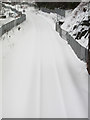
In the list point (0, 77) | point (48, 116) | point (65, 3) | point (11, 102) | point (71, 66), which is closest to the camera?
point (48, 116)

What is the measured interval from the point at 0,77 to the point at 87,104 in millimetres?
5111

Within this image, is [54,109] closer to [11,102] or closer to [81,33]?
[11,102]

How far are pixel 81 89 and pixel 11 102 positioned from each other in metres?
3.42

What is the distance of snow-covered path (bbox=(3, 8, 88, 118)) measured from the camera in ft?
30.7

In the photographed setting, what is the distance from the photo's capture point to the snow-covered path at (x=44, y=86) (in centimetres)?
937

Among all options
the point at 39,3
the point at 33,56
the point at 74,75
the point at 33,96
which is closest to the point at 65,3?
the point at 39,3

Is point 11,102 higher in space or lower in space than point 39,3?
higher

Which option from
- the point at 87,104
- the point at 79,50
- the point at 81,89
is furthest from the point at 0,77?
the point at 79,50

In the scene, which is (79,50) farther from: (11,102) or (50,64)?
(11,102)

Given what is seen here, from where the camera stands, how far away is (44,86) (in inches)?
464

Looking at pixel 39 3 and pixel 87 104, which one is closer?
pixel 87 104

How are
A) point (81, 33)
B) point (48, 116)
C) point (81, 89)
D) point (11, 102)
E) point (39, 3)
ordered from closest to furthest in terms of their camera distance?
point (48, 116) → point (11, 102) → point (81, 89) → point (81, 33) → point (39, 3)

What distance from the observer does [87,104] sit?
10.1 meters

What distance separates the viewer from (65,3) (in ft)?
187
